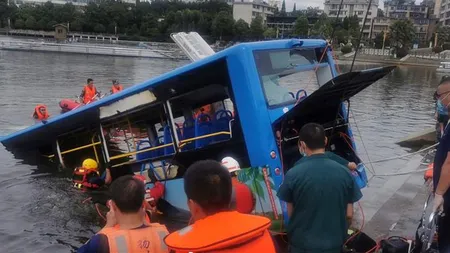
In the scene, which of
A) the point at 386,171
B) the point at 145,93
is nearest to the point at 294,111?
the point at 145,93

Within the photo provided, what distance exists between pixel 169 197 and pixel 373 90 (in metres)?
28.7

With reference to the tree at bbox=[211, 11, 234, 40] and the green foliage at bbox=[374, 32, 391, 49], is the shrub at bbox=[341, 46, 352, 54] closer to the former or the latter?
the green foliage at bbox=[374, 32, 391, 49]

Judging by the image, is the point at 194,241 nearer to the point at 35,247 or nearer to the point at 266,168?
the point at 266,168

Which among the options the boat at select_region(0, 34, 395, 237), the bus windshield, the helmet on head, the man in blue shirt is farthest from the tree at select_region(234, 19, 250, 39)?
the man in blue shirt

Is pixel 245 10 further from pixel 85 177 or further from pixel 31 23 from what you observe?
pixel 85 177

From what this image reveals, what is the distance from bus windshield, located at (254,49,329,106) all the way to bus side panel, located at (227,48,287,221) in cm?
24

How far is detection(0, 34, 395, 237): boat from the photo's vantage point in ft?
20.0

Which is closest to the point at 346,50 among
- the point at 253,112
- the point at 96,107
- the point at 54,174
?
the point at 54,174

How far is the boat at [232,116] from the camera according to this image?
6.11 meters

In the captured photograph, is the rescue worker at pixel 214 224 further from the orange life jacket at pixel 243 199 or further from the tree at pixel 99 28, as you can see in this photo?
the tree at pixel 99 28

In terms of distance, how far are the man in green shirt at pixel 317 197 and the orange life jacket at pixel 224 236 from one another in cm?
117

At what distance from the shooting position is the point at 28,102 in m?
22.5

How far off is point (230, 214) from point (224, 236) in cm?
Result: 16

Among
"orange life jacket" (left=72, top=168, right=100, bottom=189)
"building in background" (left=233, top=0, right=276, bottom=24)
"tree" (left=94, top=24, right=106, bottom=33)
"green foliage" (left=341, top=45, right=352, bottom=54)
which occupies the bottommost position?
"green foliage" (left=341, top=45, right=352, bottom=54)
